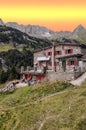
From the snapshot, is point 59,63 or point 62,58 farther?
point 62,58

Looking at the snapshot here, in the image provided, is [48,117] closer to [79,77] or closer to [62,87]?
[62,87]

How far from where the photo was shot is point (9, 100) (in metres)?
53.3

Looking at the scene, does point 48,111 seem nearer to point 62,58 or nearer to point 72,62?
point 72,62

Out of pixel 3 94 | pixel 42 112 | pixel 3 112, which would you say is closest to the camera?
pixel 42 112

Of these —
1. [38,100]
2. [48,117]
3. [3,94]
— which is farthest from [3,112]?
[3,94]

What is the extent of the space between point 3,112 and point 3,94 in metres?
14.2

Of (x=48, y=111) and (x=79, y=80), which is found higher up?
(x=48, y=111)

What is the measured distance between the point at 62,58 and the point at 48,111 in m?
34.3

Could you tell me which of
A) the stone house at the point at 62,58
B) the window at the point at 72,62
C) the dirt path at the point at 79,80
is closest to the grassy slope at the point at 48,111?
the dirt path at the point at 79,80

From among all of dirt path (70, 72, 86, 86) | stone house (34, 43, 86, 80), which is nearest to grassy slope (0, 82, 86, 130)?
dirt path (70, 72, 86, 86)

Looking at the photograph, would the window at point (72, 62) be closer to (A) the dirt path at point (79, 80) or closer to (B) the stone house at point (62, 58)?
(B) the stone house at point (62, 58)

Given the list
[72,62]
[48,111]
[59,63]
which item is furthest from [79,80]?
[48,111]

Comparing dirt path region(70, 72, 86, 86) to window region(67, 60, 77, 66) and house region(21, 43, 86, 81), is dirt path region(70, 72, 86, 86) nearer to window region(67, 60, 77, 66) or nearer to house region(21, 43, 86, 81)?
house region(21, 43, 86, 81)

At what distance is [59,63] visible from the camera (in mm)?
75312
